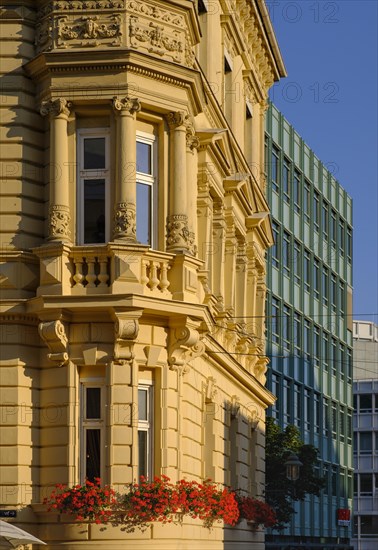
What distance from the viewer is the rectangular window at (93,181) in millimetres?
29078

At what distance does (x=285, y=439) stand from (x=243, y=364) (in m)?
21.2

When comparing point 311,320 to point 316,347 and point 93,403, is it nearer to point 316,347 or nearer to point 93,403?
point 316,347

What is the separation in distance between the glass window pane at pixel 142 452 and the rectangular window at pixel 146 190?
146 inches

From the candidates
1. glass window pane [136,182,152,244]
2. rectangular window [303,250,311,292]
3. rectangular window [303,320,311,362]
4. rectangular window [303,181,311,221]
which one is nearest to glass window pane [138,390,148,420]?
glass window pane [136,182,152,244]

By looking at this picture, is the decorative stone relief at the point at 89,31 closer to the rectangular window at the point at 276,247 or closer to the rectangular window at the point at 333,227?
the rectangular window at the point at 276,247

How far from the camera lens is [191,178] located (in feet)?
102

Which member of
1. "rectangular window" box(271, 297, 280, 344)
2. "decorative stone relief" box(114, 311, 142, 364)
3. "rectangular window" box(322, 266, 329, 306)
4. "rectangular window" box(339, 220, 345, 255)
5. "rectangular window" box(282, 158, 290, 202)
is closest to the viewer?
"decorative stone relief" box(114, 311, 142, 364)

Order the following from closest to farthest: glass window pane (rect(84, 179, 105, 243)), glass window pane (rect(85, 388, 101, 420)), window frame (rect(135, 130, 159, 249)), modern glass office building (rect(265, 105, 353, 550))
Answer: glass window pane (rect(85, 388, 101, 420)), glass window pane (rect(84, 179, 105, 243)), window frame (rect(135, 130, 159, 249)), modern glass office building (rect(265, 105, 353, 550))

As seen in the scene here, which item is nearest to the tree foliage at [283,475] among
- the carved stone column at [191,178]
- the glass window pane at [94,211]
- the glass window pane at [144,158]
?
the carved stone column at [191,178]

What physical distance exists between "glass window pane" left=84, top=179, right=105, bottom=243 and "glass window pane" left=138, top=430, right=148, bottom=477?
12.5 feet

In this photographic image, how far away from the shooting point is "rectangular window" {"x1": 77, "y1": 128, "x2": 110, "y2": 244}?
2908cm

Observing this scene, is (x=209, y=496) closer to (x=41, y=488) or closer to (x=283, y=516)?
(x=41, y=488)

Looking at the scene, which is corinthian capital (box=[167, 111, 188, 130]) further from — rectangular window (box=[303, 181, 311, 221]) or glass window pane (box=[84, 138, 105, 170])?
rectangular window (box=[303, 181, 311, 221])

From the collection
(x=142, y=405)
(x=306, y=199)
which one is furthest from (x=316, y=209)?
(x=142, y=405)
